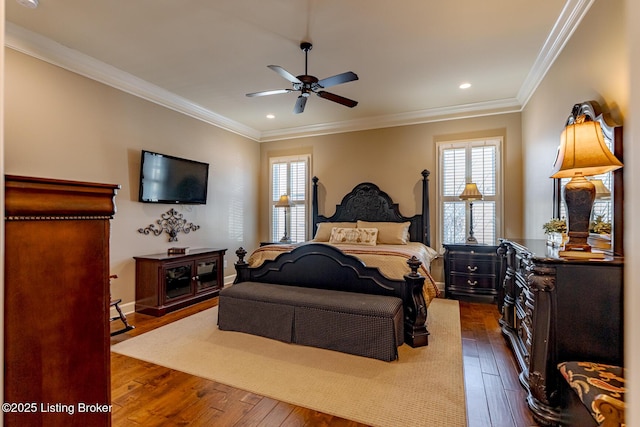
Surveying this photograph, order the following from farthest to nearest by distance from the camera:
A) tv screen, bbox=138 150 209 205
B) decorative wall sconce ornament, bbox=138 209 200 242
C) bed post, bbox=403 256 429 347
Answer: decorative wall sconce ornament, bbox=138 209 200 242
tv screen, bbox=138 150 209 205
bed post, bbox=403 256 429 347

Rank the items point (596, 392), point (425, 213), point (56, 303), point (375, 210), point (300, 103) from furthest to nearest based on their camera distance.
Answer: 1. point (375, 210)
2. point (425, 213)
3. point (300, 103)
4. point (596, 392)
5. point (56, 303)

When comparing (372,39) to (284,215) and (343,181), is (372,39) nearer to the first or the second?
(343,181)

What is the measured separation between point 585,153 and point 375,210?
3.55m

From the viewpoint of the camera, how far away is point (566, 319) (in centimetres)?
175

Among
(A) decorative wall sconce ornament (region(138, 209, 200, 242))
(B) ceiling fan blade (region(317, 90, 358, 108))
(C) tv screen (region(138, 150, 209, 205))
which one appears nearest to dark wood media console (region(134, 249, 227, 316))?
(A) decorative wall sconce ornament (region(138, 209, 200, 242))

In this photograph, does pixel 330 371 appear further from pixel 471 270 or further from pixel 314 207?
pixel 314 207

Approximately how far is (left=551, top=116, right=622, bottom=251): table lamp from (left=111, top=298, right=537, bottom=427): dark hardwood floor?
3.61ft

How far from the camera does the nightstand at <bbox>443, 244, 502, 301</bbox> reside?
4199mm

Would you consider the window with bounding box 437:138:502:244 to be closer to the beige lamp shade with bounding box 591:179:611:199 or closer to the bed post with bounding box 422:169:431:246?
the bed post with bounding box 422:169:431:246

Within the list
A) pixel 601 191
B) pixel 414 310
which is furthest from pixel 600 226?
pixel 414 310

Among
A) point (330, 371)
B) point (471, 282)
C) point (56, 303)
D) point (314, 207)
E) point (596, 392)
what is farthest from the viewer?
point (314, 207)

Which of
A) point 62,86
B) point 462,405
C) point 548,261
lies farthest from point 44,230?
point 62,86

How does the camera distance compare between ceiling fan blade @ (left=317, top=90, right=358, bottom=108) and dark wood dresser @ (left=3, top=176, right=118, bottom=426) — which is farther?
ceiling fan blade @ (left=317, top=90, right=358, bottom=108)

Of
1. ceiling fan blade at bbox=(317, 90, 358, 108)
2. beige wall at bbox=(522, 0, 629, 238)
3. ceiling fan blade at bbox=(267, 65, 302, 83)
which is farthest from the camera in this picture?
ceiling fan blade at bbox=(317, 90, 358, 108)
